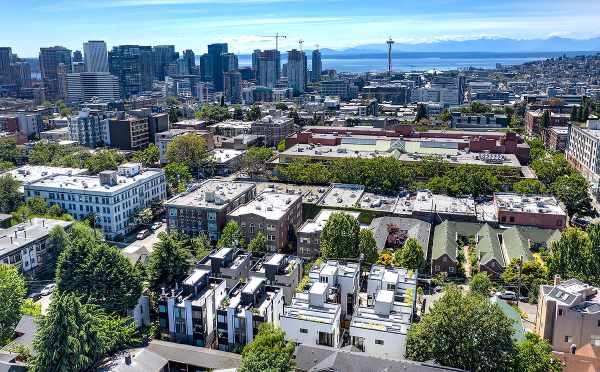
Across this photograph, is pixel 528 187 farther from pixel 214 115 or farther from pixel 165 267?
pixel 214 115

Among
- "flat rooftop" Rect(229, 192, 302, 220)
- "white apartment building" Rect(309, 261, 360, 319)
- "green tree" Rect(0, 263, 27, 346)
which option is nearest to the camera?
"green tree" Rect(0, 263, 27, 346)

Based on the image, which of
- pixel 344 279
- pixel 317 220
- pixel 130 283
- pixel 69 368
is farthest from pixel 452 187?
pixel 69 368

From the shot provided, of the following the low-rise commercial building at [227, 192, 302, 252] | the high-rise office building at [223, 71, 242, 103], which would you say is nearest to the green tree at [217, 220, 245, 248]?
the low-rise commercial building at [227, 192, 302, 252]

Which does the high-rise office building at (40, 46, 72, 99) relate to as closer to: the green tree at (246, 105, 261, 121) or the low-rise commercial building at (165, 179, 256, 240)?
the green tree at (246, 105, 261, 121)

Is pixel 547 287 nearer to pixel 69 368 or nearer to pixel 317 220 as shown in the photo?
pixel 317 220

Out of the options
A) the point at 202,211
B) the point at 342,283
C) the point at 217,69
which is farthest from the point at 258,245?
the point at 217,69
